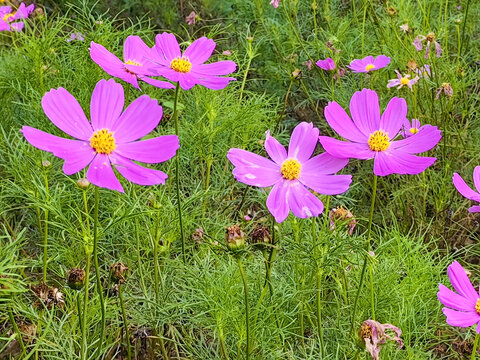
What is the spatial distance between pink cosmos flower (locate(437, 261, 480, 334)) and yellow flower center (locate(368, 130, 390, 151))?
21 cm

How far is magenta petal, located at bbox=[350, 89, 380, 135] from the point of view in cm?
90

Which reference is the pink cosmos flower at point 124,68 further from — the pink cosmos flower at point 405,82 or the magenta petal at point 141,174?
the pink cosmos flower at point 405,82

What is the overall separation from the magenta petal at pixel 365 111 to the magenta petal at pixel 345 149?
1.2 inches

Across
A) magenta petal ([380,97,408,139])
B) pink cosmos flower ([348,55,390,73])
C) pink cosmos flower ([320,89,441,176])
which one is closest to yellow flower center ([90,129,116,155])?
pink cosmos flower ([320,89,441,176])

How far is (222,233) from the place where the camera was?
1413mm

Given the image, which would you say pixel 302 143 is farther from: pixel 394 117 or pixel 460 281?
pixel 460 281

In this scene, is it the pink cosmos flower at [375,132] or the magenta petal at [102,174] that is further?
the pink cosmos flower at [375,132]

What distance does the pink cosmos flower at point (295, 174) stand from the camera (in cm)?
80

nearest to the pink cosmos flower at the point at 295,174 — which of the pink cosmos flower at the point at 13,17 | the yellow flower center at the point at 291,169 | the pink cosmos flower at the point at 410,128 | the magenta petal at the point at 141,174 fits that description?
the yellow flower center at the point at 291,169

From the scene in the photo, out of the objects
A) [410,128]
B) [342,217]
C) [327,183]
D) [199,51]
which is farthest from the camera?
[410,128]

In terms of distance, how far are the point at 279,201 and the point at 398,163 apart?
182 mm

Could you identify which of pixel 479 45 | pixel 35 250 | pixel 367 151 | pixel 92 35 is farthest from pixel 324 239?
pixel 479 45

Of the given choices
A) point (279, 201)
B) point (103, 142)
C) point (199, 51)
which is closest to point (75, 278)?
point (103, 142)

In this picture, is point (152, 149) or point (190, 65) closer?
point (152, 149)
